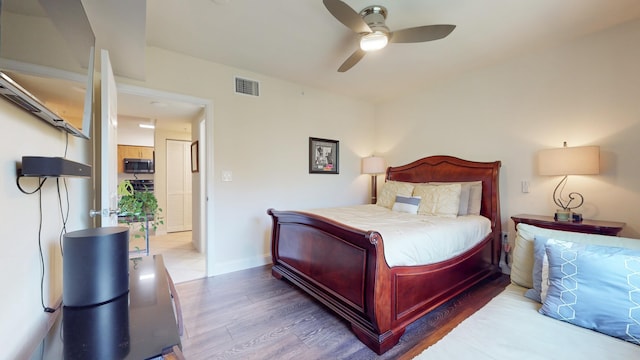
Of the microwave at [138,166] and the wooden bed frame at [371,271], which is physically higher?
the microwave at [138,166]

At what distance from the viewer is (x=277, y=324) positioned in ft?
6.82

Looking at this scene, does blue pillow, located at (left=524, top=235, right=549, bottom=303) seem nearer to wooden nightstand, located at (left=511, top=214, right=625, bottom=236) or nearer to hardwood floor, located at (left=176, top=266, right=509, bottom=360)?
hardwood floor, located at (left=176, top=266, right=509, bottom=360)

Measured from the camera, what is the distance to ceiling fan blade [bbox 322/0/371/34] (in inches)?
69.0

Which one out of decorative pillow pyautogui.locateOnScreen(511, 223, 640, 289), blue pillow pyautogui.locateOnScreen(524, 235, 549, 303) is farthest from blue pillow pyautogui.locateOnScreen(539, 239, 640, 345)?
decorative pillow pyautogui.locateOnScreen(511, 223, 640, 289)

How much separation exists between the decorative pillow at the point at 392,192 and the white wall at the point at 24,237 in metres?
3.25

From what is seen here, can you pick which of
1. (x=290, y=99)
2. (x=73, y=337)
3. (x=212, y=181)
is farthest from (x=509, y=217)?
(x=73, y=337)

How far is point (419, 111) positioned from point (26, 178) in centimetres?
423

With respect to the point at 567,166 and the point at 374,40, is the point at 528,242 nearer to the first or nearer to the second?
the point at 567,166

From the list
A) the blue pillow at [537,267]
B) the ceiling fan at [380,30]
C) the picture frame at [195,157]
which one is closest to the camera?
the blue pillow at [537,267]

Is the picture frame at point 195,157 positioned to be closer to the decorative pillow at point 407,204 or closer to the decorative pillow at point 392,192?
the decorative pillow at point 392,192

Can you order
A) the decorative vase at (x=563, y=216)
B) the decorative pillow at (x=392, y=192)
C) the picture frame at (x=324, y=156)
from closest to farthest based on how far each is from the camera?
1. the decorative vase at (x=563, y=216)
2. the decorative pillow at (x=392, y=192)
3. the picture frame at (x=324, y=156)

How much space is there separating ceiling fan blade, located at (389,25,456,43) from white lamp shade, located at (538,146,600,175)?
1.64 m

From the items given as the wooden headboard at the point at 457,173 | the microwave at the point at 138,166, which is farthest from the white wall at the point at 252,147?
the microwave at the point at 138,166

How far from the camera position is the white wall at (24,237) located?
0.74 metres
